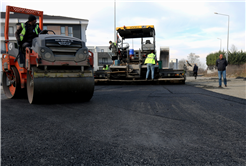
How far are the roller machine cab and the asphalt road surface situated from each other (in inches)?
30.5

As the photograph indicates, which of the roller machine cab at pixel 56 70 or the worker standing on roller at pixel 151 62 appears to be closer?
the roller machine cab at pixel 56 70

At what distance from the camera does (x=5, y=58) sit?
6.29 m

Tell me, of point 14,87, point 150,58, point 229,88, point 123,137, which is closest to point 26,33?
point 14,87

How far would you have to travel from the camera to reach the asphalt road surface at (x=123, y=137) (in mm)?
2016

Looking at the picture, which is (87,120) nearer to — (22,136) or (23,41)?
(22,136)

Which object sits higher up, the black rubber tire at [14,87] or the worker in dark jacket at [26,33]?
the worker in dark jacket at [26,33]

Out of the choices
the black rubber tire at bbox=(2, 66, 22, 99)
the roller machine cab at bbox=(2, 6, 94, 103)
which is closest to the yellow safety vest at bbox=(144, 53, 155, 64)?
the roller machine cab at bbox=(2, 6, 94, 103)

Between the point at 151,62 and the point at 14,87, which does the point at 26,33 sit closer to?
the point at 14,87

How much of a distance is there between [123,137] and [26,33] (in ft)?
14.1

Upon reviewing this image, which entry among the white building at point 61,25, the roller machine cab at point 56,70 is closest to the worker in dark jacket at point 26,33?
the roller machine cab at point 56,70

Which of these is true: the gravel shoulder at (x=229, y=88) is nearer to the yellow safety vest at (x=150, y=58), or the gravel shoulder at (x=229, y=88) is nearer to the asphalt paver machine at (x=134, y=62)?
the asphalt paver machine at (x=134, y=62)

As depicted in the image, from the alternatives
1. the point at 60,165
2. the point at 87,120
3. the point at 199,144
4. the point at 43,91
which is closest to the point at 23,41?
the point at 43,91

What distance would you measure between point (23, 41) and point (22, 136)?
11.9ft

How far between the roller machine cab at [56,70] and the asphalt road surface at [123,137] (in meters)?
0.77
